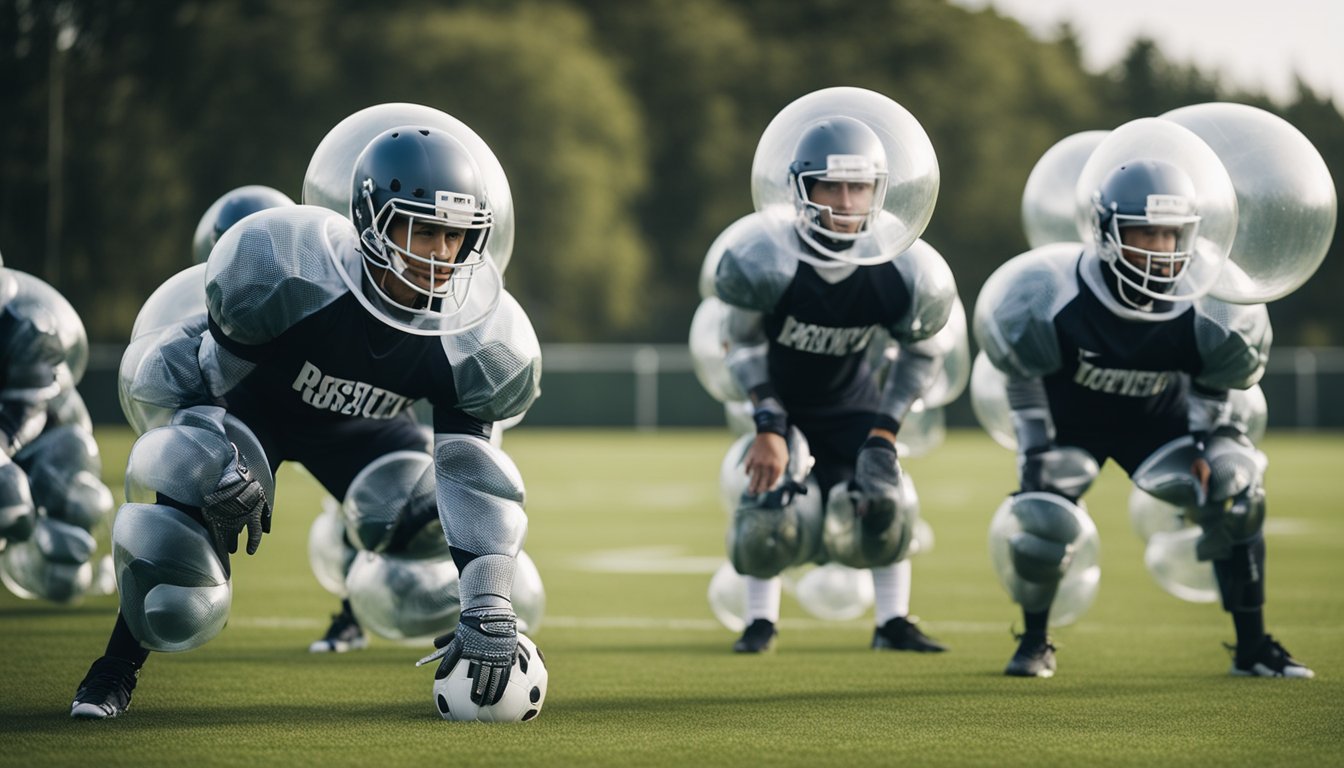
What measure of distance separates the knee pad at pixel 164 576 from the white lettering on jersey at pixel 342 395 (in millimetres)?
506

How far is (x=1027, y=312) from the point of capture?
5.43 metres

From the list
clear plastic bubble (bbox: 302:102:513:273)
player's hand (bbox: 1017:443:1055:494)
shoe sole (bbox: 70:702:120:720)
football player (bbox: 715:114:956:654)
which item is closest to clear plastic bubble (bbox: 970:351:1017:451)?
football player (bbox: 715:114:956:654)

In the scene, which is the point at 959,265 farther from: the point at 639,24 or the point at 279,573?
the point at 279,573

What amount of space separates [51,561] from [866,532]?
10.5ft

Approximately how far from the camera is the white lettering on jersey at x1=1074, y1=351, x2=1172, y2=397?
5457 mm

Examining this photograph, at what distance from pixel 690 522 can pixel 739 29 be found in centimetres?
2511

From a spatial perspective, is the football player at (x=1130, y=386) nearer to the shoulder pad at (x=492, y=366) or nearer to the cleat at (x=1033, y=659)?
the cleat at (x=1033, y=659)

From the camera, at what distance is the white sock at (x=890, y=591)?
6.21m

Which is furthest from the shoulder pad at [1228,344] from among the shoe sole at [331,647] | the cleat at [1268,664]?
the shoe sole at [331,647]

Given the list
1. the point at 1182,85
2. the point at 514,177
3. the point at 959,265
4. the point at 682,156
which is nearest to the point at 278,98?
the point at 514,177

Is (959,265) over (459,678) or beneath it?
beneath

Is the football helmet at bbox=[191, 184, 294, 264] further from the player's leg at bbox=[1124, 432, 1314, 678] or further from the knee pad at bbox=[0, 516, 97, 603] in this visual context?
the player's leg at bbox=[1124, 432, 1314, 678]

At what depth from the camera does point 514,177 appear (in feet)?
103

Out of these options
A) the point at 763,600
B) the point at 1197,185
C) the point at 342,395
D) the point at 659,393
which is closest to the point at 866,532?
the point at 763,600
